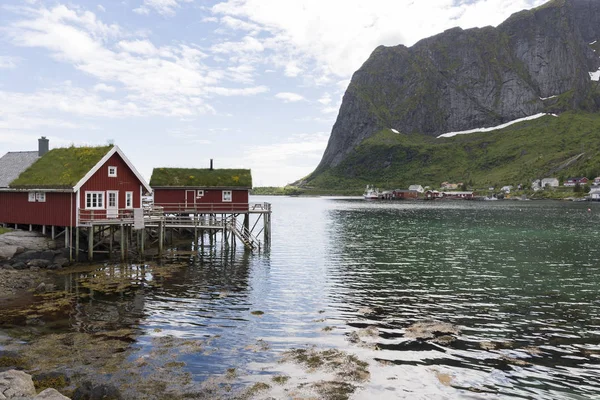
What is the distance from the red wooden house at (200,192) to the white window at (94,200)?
11726mm

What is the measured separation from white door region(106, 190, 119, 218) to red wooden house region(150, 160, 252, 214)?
1035 cm

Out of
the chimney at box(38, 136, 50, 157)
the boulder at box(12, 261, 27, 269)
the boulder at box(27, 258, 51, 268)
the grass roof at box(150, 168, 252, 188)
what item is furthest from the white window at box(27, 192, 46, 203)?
the grass roof at box(150, 168, 252, 188)

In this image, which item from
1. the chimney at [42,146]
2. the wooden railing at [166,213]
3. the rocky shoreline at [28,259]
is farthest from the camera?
the chimney at [42,146]

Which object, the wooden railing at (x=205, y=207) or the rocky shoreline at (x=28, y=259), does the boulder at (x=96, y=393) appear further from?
the wooden railing at (x=205, y=207)

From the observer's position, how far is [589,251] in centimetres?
4909

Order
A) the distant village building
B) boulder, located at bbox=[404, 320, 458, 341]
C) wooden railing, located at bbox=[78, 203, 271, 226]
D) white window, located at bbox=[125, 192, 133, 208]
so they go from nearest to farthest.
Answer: boulder, located at bbox=[404, 320, 458, 341], wooden railing, located at bbox=[78, 203, 271, 226], white window, located at bbox=[125, 192, 133, 208], the distant village building

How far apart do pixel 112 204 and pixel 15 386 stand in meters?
29.8

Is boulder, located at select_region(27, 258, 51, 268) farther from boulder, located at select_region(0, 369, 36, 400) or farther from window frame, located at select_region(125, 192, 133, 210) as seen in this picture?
boulder, located at select_region(0, 369, 36, 400)

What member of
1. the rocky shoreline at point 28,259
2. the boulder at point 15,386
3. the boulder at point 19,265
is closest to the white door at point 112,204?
the rocky shoreline at point 28,259

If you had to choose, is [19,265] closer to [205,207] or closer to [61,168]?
[61,168]

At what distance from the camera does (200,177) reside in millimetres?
53219

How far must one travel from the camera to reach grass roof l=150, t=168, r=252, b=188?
5234 cm

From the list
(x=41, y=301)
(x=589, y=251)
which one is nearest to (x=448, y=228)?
(x=589, y=251)

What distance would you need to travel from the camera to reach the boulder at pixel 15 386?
12.9 metres
